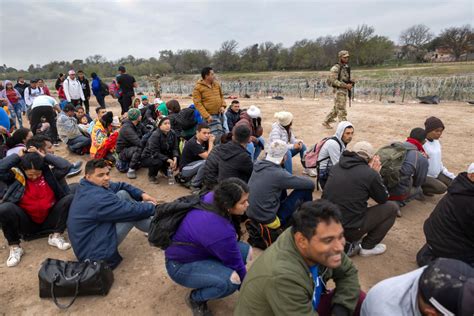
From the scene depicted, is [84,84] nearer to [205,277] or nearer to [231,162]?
[231,162]

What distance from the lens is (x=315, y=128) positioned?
351 inches

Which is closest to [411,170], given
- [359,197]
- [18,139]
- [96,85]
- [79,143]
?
[359,197]

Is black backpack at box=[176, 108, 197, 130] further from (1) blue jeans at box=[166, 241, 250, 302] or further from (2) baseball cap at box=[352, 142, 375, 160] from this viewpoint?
(1) blue jeans at box=[166, 241, 250, 302]

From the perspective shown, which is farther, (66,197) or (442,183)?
(442,183)

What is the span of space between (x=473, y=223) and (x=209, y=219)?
6.98 ft

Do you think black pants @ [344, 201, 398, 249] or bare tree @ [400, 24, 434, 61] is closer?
black pants @ [344, 201, 398, 249]

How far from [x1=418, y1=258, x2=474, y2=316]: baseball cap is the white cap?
187 centimetres

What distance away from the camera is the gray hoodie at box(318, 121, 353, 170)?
13.5 feet

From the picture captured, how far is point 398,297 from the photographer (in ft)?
4.97

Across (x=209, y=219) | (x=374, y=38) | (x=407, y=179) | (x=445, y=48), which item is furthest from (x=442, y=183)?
(x=445, y=48)

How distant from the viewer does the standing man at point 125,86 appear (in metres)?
8.88

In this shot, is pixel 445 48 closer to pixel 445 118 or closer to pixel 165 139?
pixel 445 118

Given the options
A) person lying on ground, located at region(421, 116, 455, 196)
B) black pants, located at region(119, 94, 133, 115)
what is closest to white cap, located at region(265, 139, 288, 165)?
person lying on ground, located at region(421, 116, 455, 196)

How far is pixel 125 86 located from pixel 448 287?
30.2 feet
